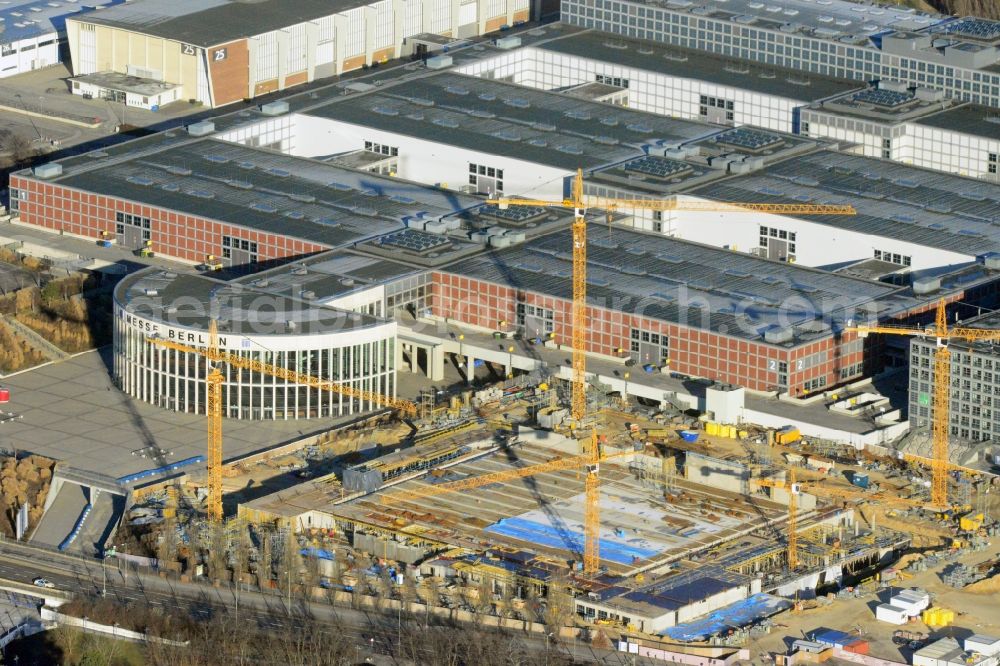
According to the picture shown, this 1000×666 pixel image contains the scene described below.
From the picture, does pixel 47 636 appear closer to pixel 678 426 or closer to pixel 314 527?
pixel 314 527

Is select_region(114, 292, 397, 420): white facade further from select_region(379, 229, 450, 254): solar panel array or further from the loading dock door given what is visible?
the loading dock door

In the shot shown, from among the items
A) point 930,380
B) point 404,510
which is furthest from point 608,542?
point 930,380

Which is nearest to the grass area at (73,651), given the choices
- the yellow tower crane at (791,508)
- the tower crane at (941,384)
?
the yellow tower crane at (791,508)

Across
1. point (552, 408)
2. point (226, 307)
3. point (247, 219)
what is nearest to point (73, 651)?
point (226, 307)

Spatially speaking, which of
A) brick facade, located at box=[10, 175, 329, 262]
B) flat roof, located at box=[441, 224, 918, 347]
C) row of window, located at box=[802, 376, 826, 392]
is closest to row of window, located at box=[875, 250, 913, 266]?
flat roof, located at box=[441, 224, 918, 347]

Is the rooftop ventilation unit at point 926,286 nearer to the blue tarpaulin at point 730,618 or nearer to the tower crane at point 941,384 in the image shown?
the tower crane at point 941,384

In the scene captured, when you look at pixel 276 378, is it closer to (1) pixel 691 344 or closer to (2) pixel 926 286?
(1) pixel 691 344
